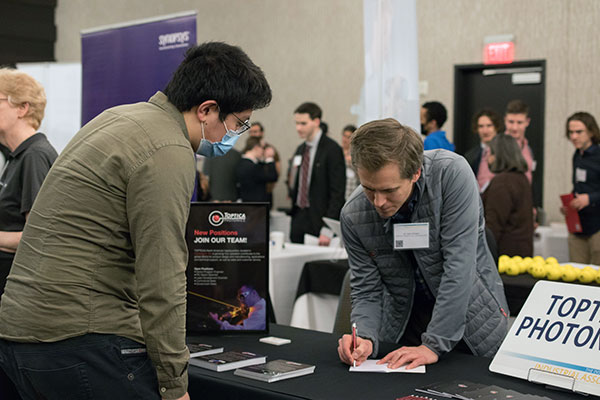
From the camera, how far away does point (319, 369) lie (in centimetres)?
178

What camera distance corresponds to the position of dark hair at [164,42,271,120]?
1436 millimetres

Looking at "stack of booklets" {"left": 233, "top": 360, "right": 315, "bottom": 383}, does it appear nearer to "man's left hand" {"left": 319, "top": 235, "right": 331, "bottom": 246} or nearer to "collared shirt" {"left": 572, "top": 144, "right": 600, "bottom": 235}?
"man's left hand" {"left": 319, "top": 235, "right": 331, "bottom": 246}

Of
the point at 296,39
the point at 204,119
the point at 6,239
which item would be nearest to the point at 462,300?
the point at 204,119

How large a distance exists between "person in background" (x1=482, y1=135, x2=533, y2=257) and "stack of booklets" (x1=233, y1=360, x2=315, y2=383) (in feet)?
8.27

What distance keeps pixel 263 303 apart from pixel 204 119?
920 mm

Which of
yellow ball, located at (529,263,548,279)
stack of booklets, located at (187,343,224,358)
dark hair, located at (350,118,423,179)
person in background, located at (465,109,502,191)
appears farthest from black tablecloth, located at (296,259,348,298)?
dark hair, located at (350,118,423,179)

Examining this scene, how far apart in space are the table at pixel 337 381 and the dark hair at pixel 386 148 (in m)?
0.50

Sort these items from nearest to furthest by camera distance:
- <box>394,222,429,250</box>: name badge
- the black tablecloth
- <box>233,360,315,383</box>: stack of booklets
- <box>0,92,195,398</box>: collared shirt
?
<box>0,92,195,398</box>: collared shirt
<box>233,360,315,383</box>: stack of booklets
<box>394,222,429,250</box>: name badge
the black tablecloth

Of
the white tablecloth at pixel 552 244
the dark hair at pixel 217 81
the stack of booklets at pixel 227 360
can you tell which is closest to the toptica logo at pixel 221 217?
the stack of booklets at pixel 227 360

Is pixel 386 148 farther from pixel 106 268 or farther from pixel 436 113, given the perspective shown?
pixel 436 113

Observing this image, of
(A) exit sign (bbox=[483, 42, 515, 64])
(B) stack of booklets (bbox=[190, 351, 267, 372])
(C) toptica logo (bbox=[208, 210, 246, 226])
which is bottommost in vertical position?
(B) stack of booklets (bbox=[190, 351, 267, 372])

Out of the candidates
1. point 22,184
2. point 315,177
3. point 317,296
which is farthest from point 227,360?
point 315,177

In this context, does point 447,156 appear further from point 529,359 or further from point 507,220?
point 507,220

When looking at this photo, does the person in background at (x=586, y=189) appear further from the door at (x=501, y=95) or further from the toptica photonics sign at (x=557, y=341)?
the toptica photonics sign at (x=557, y=341)
